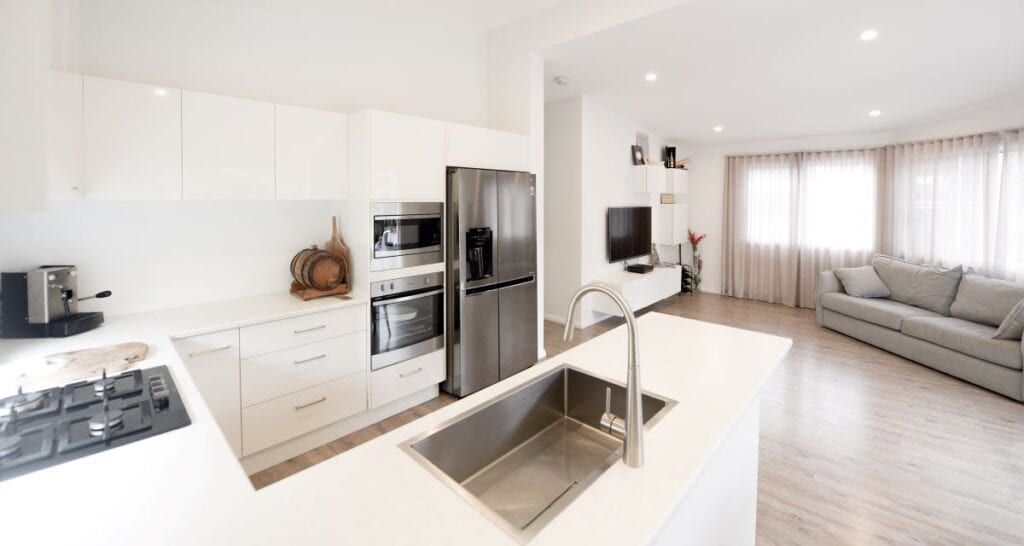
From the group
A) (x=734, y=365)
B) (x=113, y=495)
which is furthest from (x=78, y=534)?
(x=734, y=365)

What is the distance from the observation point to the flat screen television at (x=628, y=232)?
5457 millimetres

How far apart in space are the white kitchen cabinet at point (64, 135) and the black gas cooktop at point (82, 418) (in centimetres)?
102

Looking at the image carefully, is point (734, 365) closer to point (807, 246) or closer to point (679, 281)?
point (679, 281)

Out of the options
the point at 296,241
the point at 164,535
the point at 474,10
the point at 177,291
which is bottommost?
the point at 164,535

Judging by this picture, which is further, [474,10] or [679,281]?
[679,281]

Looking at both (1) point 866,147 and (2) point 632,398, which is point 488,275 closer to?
(2) point 632,398

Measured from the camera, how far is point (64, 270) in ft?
6.57

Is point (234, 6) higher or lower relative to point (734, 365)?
higher

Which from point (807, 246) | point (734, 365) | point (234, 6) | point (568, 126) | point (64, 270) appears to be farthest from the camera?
point (807, 246)

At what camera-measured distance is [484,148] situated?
3.28 meters

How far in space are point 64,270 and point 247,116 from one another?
110cm

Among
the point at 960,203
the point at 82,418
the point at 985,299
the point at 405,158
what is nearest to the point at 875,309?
the point at 985,299

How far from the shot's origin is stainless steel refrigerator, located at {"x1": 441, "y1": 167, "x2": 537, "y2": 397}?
10.1ft

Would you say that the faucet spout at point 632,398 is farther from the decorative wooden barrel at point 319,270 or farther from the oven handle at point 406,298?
the decorative wooden barrel at point 319,270
